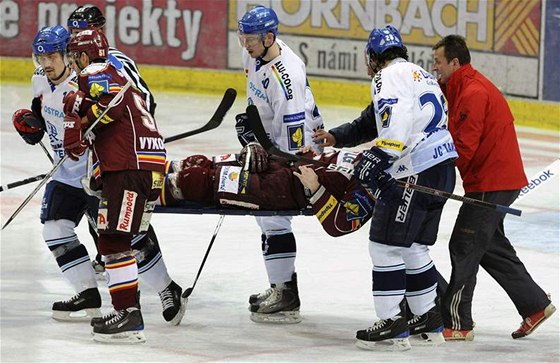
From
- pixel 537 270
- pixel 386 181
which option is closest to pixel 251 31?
pixel 386 181

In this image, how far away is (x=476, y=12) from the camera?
38.8 feet

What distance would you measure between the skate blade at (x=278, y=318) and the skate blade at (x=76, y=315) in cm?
73

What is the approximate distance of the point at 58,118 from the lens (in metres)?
6.13

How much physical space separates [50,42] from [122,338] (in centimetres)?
141

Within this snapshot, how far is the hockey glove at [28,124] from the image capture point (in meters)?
6.20

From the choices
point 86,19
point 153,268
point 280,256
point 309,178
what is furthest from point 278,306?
point 86,19

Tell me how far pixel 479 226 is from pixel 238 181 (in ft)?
3.49

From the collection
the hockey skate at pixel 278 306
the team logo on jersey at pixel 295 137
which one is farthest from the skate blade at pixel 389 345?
the team logo on jersey at pixel 295 137

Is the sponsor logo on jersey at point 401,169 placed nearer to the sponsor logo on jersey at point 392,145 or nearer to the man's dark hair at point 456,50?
the sponsor logo on jersey at point 392,145

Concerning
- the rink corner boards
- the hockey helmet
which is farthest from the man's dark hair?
the rink corner boards

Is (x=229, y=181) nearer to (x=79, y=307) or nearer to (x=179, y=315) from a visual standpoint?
(x=179, y=315)

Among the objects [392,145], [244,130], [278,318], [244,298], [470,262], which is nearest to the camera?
[392,145]

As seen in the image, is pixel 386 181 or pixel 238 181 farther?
pixel 238 181

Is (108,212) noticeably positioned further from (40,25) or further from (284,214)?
(40,25)
